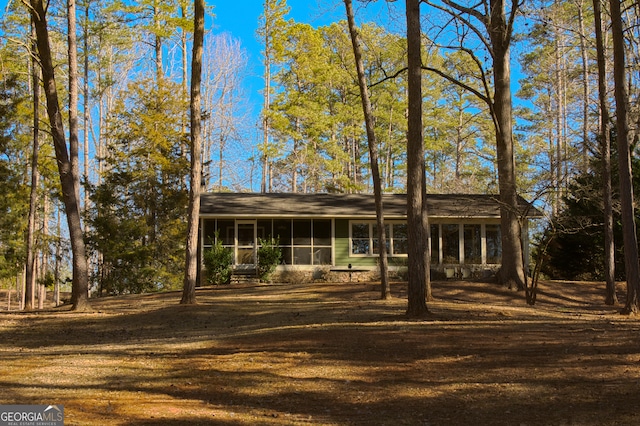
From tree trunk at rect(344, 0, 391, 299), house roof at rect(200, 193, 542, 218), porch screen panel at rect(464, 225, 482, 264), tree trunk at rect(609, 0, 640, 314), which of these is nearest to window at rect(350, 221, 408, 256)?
house roof at rect(200, 193, 542, 218)

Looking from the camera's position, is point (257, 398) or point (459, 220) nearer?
point (257, 398)

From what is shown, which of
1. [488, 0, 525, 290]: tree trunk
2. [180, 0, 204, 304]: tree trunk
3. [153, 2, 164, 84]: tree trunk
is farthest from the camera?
[153, 2, 164, 84]: tree trunk

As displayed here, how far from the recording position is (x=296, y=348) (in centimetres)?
1075

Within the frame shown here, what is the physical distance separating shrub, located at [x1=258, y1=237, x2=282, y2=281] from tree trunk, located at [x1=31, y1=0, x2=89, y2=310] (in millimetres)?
10196

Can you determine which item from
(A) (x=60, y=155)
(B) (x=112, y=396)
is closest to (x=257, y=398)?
(B) (x=112, y=396)

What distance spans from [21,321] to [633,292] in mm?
14681

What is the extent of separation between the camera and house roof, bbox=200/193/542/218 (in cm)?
2742

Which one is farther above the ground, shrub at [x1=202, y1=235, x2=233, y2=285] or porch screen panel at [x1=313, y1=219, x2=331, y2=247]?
porch screen panel at [x1=313, y1=219, x2=331, y2=247]

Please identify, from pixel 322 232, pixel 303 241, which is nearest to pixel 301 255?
pixel 303 241

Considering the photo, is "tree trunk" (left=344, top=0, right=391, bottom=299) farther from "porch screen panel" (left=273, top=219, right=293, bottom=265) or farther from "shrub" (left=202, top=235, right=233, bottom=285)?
"porch screen panel" (left=273, top=219, right=293, bottom=265)

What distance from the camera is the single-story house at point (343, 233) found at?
1100 inches

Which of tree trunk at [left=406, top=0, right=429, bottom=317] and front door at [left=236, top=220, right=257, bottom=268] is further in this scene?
front door at [left=236, top=220, right=257, bottom=268]

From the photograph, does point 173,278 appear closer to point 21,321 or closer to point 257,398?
point 21,321

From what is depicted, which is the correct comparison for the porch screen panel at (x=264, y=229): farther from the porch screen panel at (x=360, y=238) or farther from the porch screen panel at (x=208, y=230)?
the porch screen panel at (x=360, y=238)
